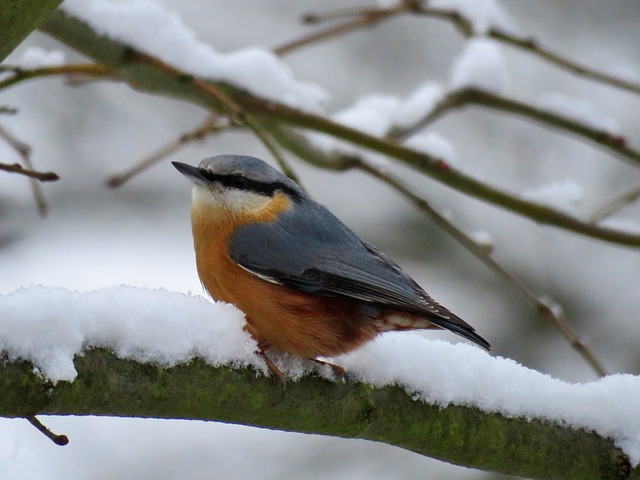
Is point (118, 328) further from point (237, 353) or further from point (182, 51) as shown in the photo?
point (182, 51)

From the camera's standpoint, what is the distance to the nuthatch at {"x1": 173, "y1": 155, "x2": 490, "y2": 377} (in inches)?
119

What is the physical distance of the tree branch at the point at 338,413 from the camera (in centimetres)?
208

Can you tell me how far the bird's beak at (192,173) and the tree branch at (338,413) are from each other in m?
1.22

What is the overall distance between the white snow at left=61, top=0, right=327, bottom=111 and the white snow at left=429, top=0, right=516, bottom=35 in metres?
1.01

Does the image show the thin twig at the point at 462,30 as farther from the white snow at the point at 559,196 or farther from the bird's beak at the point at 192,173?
the bird's beak at the point at 192,173

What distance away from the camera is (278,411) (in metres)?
2.41

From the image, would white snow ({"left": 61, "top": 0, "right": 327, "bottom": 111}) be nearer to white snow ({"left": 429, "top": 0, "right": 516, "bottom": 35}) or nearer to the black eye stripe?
the black eye stripe

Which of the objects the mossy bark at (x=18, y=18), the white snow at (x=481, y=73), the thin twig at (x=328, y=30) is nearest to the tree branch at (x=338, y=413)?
the mossy bark at (x=18, y=18)

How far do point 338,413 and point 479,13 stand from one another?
2.54 metres

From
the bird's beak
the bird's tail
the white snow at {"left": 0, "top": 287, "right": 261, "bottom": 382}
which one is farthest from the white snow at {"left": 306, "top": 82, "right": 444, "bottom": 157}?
the white snow at {"left": 0, "top": 287, "right": 261, "bottom": 382}

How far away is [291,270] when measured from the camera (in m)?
3.19

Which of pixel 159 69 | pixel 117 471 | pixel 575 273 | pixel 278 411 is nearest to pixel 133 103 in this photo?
pixel 117 471

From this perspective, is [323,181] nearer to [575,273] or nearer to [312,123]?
[575,273]

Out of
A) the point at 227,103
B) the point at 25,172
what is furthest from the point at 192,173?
the point at 25,172
